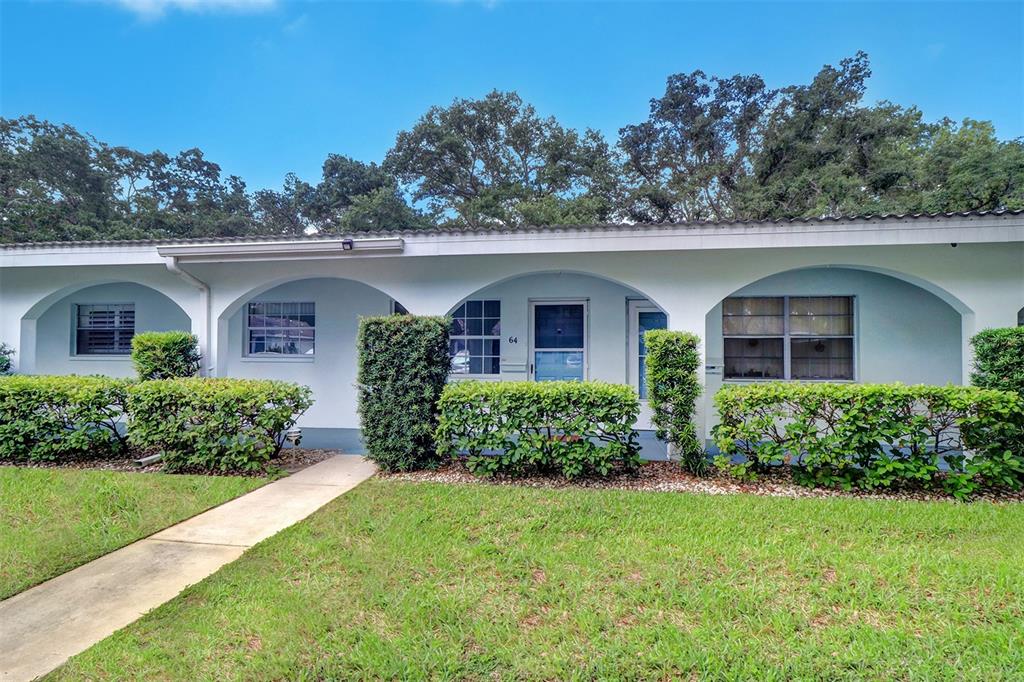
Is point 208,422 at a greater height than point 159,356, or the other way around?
point 159,356

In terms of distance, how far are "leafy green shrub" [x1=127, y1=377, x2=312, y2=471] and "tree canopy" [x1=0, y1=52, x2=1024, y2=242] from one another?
509 inches

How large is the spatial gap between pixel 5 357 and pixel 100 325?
1665 millimetres

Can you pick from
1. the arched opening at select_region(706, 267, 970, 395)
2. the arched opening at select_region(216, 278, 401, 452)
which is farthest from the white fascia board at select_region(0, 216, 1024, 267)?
the arched opening at select_region(216, 278, 401, 452)

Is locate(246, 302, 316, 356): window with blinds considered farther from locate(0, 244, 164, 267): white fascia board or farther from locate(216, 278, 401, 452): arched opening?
locate(0, 244, 164, 267): white fascia board

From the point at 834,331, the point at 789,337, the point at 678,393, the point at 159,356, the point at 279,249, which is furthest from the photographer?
the point at 789,337

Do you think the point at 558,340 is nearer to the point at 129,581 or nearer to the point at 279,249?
the point at 279,249

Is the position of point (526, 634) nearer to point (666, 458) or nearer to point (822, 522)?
point (822, 522)

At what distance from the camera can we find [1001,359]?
16.7ft

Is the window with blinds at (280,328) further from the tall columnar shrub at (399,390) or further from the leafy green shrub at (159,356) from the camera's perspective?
the tall columnar shrub at (399,390)

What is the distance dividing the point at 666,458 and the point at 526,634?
4.30 metres

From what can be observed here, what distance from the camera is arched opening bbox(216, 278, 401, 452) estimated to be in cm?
867

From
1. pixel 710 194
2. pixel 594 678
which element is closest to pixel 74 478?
pixel 594 678

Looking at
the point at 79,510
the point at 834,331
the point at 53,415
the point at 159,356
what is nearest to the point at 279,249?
the point at 159,356

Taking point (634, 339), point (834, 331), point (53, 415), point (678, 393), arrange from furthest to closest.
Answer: point (634, 339) → point (834, 331) → point (53, 415) → point (678, 393)
